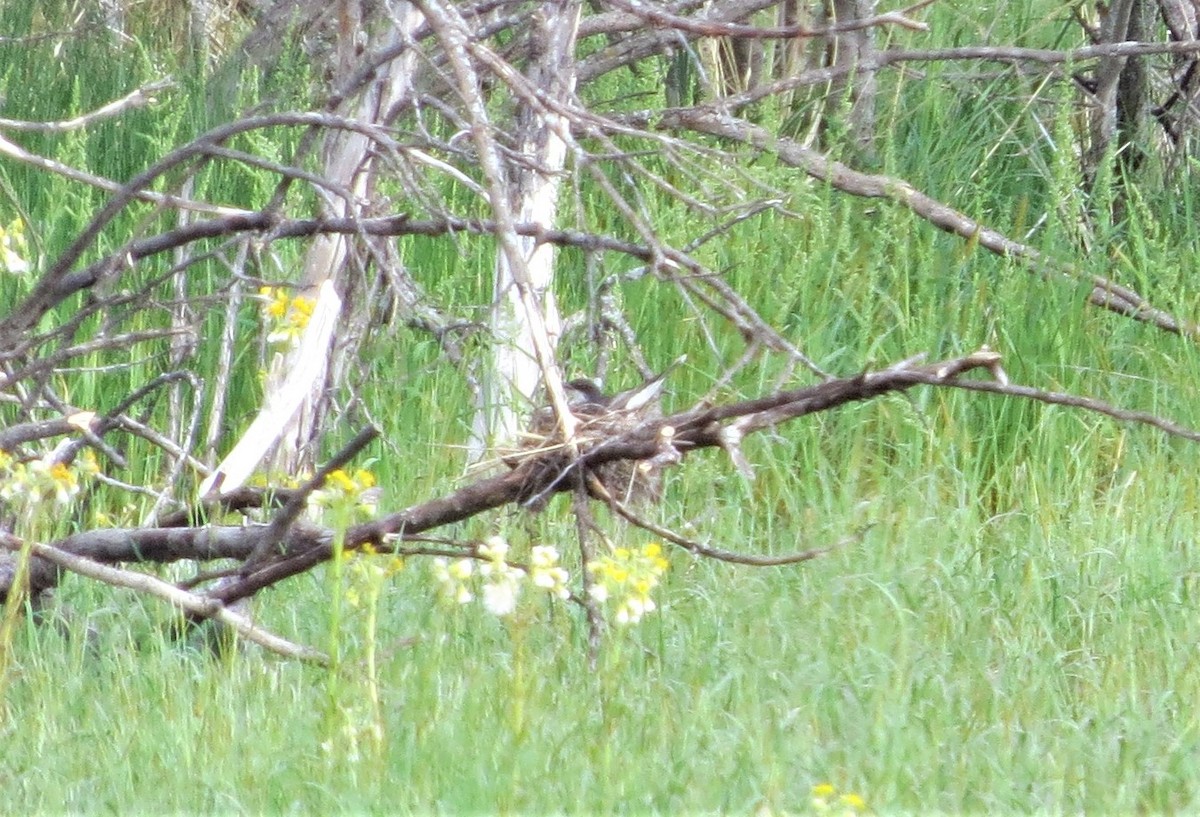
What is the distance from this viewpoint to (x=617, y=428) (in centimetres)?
306

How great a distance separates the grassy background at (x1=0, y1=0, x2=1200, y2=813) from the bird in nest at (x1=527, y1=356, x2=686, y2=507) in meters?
0.23

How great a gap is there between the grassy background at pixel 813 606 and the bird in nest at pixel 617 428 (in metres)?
0.23

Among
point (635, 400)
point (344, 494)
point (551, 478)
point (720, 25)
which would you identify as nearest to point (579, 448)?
point (551, 478)

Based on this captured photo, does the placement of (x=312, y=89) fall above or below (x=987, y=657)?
above

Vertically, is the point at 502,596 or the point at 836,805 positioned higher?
the point at 502,596

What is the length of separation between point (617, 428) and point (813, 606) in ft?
2.54

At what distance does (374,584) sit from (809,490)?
2.08 m

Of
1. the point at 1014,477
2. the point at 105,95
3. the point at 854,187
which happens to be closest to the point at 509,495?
the point at 1014,477

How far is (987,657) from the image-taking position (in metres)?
3.31

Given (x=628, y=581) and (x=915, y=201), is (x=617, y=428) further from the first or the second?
(x=915, y=201)

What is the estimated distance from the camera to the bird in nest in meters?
3.03

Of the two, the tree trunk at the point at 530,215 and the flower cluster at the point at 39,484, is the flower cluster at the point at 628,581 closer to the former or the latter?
the flower cluster at the point at 39,484

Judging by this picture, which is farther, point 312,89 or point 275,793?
point 312,89

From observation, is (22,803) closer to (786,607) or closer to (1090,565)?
(786,607)
